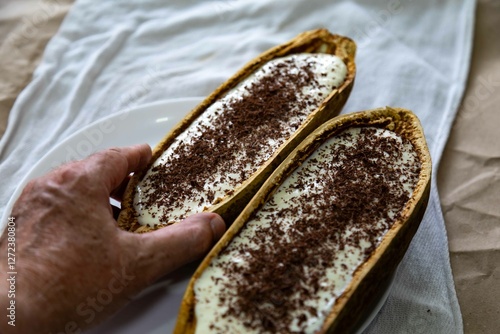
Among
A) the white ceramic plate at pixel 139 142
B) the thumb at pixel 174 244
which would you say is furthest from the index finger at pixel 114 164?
the white ceramic plate at pixel 139 142

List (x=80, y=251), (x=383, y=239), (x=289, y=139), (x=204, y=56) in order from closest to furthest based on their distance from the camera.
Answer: (x=80, y=251) → (x=383, y=239) → (x=289, y=139) → (x=204, y=56)

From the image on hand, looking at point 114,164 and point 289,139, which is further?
point 289,139

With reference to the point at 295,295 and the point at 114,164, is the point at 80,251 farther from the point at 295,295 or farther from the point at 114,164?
the point at 295,295

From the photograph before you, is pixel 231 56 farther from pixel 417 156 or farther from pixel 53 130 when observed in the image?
pixel 417 156

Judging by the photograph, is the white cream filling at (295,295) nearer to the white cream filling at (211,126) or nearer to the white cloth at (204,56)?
the white cream filling at (211,126)

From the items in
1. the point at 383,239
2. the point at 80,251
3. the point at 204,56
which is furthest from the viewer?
the point at 204,56

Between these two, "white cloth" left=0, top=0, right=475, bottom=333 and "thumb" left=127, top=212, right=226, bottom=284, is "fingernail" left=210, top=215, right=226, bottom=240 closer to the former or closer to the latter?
"thumb" left=127, top=212, right=226, bottom=284

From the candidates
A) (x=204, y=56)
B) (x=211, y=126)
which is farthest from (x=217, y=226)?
(x=204, y=56)

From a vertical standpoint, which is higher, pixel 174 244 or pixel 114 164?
pixel 114 164
